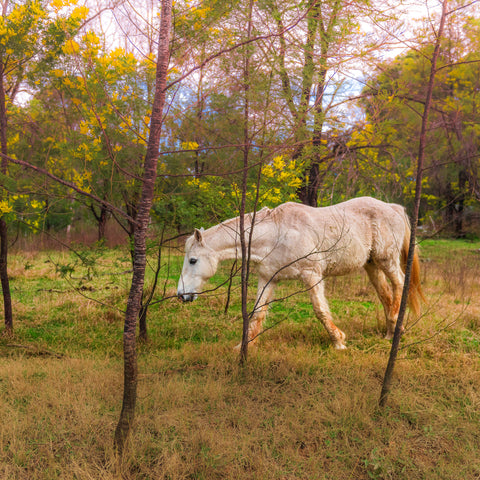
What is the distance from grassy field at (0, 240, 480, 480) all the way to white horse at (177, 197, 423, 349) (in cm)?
66

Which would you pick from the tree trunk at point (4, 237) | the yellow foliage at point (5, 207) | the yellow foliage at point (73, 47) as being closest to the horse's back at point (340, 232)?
the yellow foliage at point (73, 47)

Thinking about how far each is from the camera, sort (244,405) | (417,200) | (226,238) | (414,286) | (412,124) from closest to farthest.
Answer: (417,200), (244,405), (226,238), (414,286), (412,124)

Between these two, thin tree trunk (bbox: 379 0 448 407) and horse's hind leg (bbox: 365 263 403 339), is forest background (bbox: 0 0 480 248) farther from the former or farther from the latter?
horse's hind leg (bbox: 365 263 403 339)

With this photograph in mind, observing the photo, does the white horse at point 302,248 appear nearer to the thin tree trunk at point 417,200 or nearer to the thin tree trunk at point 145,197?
the thin tree trunk at point 417,200

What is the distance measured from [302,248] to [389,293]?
73.1 inches

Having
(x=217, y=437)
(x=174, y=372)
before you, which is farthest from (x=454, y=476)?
(x=174, y=372)

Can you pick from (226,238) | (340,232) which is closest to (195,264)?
(226,238)

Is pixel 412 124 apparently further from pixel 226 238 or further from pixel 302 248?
pixel 226 238

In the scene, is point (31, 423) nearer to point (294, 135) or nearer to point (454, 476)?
point (454, 476)

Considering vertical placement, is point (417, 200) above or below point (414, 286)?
above

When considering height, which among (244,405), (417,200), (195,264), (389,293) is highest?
(417,200)

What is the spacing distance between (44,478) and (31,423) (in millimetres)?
737

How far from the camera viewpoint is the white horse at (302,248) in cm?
498

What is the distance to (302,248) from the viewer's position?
16.5 ft
